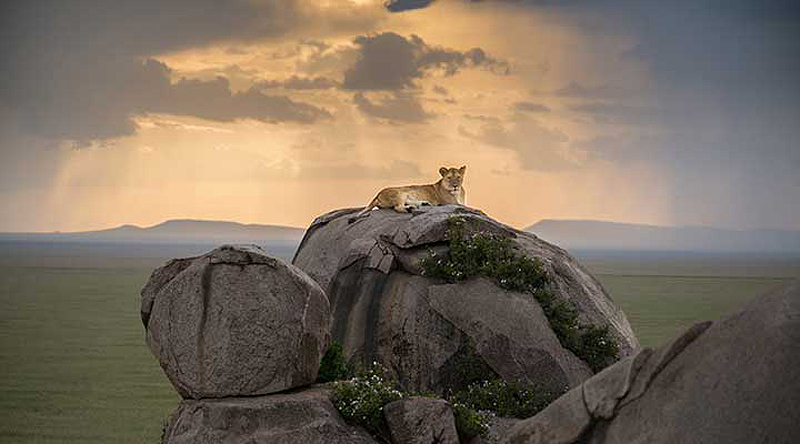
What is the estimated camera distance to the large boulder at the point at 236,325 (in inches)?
604

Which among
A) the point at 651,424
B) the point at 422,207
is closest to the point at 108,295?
the point at 422,207

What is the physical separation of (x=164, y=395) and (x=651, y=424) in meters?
21.1

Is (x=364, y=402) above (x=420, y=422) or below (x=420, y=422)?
above

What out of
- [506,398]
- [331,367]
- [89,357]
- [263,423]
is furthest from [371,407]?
[89,357]

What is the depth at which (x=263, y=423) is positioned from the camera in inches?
590

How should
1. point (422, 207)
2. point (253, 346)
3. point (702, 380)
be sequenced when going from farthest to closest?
point (422, 207) → point (253, 346) → point (702, 380)

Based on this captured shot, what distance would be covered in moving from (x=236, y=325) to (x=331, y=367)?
9.68 ft

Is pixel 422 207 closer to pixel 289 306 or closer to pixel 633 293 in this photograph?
pixel 289 306

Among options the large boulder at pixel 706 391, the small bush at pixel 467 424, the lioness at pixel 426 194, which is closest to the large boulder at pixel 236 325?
the small bush at pixel 467 424

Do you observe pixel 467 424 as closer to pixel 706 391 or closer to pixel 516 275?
pixel 516 275

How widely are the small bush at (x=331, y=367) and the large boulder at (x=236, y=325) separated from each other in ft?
4.90

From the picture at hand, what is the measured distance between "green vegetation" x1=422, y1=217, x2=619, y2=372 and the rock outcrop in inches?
231

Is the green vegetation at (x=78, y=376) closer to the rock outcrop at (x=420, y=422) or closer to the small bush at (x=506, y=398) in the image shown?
the small bush at (x=506, y=398)

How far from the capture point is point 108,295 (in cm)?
7388
